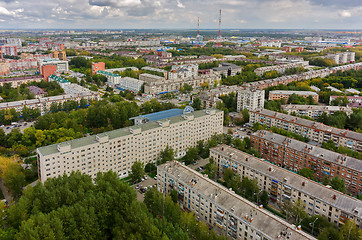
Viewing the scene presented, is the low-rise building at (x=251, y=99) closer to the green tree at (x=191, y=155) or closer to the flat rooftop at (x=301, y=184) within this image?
the green tree at (x=191, y=155)

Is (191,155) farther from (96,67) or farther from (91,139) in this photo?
(96,67)

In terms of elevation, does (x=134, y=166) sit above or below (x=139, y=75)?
below

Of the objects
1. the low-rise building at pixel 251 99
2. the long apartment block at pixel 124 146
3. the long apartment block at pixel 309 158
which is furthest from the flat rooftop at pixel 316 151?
the low-rise building at pixel 251 99

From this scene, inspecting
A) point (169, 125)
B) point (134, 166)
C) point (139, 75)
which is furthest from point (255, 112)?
point (139, 75)

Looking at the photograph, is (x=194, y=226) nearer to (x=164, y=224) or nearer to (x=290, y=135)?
(x=164, y=224)

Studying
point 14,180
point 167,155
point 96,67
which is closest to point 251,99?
point 167,155

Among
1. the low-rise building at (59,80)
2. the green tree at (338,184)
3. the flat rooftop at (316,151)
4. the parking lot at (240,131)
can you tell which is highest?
the low-rise building at (59,80)

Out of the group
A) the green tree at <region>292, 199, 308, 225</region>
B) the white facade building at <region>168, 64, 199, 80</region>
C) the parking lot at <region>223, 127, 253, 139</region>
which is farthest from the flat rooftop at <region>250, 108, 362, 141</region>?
the white facade building at <region>168, 64, 199, 80</region>
